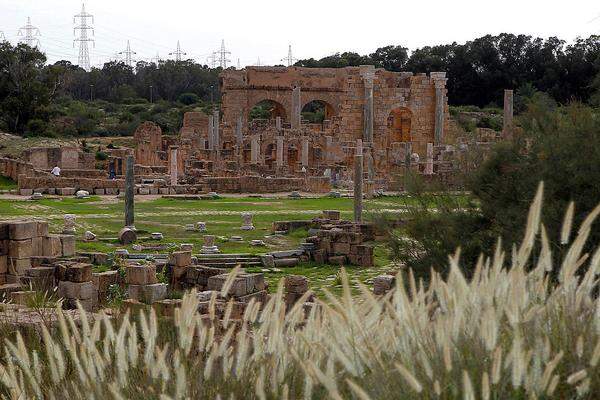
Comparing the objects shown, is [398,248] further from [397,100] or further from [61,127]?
[61,127]

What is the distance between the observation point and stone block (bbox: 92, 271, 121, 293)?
14164mm

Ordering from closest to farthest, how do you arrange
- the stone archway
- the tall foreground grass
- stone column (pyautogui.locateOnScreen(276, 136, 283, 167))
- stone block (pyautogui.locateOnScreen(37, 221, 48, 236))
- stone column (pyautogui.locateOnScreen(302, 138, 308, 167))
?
the tall foreground grass < stone block (pyautogui.locateOnScreen(37, 221, 48, 236)) < stone column (pyautogui.locateOnScreen(276, 136, 283, 167)) < stone column (pyautogui.locateOnScreen(302, 138, 308, 167)) < the stone archway

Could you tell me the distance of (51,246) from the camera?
54.4 ft

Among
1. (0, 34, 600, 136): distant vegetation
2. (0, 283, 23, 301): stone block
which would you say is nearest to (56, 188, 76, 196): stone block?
(0, 283, 23, 301): stone block

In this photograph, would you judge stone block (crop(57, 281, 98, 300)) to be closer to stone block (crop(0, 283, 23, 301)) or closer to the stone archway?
stone block (crop(0, 283, 23, 301))

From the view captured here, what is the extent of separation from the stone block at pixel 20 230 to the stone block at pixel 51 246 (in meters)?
0.51

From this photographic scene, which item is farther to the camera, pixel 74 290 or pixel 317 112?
pixel 317 112

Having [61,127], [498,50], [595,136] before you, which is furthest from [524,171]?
[498,50]

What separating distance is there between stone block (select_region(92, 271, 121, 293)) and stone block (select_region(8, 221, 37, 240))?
200 centimetres

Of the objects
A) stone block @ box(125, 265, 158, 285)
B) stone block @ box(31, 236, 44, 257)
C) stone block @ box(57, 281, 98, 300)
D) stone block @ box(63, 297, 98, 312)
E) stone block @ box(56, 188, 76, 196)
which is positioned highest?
stone block @ box(56, 188, 76, 196)

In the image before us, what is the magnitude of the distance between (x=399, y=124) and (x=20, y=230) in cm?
3889

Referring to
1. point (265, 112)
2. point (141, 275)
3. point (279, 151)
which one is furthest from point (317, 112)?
point (141, 275)

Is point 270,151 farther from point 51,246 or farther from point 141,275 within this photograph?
point 141,275

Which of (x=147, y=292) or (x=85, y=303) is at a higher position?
(x=147, y=292)
